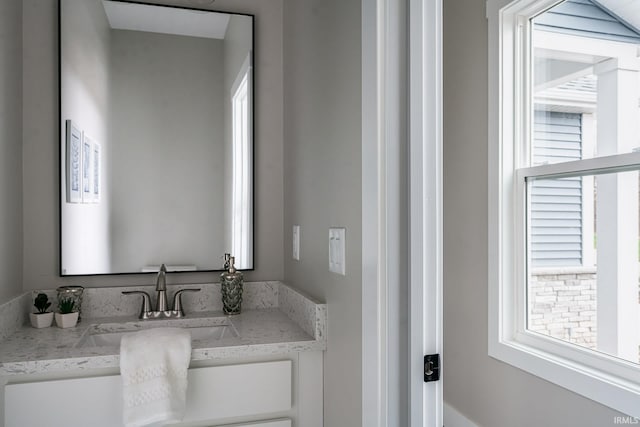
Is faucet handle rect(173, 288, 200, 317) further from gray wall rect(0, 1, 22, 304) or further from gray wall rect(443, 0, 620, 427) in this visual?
gray wall rect(443, 0, 620, 427)

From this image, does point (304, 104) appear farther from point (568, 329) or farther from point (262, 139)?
point (568, 329)

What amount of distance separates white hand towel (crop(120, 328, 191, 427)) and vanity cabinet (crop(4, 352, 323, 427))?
2.8 inches

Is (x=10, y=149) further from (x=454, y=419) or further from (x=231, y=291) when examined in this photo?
(x=454, y=419)

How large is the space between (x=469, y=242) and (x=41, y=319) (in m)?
1.91

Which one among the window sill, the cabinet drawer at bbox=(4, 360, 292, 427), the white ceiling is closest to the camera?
the cabinet drawer at bbox=(4, 360, 292, 427)

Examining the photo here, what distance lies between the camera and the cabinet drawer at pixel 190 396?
131 centimetres

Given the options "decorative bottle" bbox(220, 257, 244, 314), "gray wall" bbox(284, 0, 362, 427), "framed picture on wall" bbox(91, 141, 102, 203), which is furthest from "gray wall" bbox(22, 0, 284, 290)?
"gray wall" bbox(284, 0, 362, 427)

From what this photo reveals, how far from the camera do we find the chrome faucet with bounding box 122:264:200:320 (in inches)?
72.7

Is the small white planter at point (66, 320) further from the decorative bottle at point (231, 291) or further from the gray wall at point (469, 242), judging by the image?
the gray wall at point (469, 242)

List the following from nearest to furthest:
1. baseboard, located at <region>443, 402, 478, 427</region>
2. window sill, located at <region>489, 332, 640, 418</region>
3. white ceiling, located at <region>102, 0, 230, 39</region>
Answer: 1. window sill, located at <region>489, 332, 640, 418</region>
2. white ceiling, located at <region>102, 0, 230, 39</region>
3. baseboard, located at <region>443, 402, 478, 427</region>

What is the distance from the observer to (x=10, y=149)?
1.68 m

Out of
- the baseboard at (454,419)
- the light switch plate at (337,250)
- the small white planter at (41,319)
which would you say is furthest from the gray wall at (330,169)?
the baseboard at (454,419)

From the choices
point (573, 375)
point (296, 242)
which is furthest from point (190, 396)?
point (573, 375)

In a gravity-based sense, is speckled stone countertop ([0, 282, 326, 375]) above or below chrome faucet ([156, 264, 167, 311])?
below
